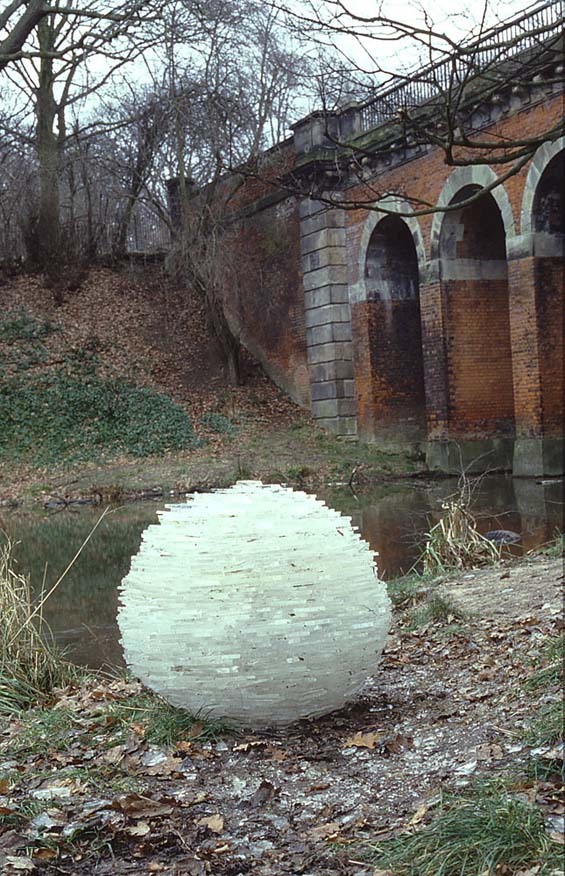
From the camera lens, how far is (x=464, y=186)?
806 inches

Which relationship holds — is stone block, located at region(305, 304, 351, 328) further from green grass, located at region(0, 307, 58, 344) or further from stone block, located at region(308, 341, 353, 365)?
green grass, located at region(0, 307, 58, 344)

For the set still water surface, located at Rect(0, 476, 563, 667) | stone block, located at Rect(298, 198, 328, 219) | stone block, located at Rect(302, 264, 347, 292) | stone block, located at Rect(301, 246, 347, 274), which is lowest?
still water surface, located at Rect(0, 476, 563, 667)

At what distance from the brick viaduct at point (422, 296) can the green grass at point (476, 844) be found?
15.2 m

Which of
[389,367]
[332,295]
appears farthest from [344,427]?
[332,295]

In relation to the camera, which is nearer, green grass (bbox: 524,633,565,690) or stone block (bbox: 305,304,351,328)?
green grass (bbox: 524,633,565,690)

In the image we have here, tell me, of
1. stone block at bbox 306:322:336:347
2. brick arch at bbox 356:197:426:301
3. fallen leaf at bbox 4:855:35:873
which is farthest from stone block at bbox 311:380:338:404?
fallen leaf at bbox 4:855:35:873

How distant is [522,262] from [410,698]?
15.3 meters

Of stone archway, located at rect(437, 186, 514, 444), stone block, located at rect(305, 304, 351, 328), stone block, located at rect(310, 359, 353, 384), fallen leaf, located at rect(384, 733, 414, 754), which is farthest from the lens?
stone block, located at rect(310, 359, 353, 384)

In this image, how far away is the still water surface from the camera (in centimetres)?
908

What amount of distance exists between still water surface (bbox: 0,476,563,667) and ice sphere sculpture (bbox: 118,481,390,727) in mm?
2951

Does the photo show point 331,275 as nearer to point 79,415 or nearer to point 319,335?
point 319,335

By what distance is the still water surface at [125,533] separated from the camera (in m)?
9.08

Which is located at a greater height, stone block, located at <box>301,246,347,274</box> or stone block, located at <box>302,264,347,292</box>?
stone block, located at <box>301,246,347,274</box>

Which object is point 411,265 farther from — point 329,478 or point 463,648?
point 463,648
